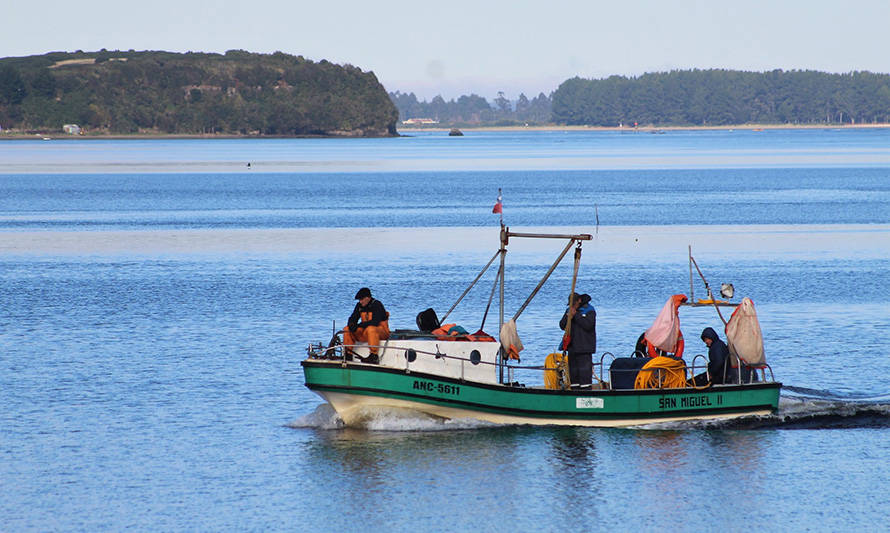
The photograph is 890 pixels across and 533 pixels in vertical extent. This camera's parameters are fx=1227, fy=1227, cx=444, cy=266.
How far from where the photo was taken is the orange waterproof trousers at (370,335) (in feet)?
75.4

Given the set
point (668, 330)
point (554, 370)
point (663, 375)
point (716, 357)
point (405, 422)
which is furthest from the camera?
point (668, 330)

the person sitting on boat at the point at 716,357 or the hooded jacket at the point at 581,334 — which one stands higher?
the hooded jacket at the point at 581,334

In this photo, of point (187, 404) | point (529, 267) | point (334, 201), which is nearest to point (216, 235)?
point (529, 267)

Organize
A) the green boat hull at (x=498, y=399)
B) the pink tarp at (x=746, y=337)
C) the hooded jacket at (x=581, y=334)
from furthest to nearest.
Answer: the pink tarp at (x=746, y=337)
the hooded jacket at (x=581, y=334)
the green boat hull at (x=498, y=399)

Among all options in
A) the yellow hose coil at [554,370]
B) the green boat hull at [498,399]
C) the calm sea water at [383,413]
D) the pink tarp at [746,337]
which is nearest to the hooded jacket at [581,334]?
the yellow hose coil at [554,370]

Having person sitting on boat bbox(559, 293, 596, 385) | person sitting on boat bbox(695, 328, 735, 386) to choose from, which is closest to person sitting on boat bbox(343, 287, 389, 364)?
person sitting on boat bbox(559, 293, 596, 385)

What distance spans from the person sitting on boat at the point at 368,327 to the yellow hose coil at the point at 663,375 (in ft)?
16.3

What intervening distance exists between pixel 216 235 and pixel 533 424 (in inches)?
1830

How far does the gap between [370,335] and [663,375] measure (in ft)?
18.6

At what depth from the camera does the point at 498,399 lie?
2305 cm

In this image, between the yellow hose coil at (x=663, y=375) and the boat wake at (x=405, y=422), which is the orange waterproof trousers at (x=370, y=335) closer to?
the boat wake at (x=405, y=422)

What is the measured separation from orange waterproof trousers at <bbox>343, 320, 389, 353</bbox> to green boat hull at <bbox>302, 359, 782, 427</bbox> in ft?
1.72

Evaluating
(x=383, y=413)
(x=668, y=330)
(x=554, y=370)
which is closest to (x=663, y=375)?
(x=668, y=330)

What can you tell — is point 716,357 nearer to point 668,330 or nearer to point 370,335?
point 668,330
